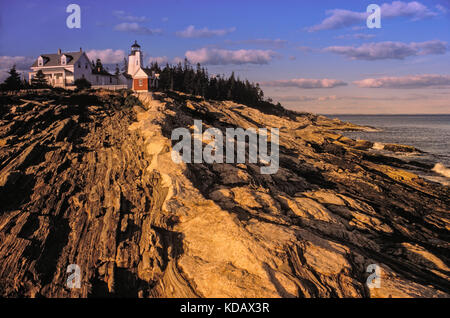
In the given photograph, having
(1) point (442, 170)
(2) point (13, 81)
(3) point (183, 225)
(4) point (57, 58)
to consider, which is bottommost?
(1) point (442, 170)

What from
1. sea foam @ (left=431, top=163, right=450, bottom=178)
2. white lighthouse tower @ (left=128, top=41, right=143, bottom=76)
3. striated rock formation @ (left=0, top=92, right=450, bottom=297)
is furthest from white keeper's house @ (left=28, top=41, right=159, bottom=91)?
sea foam @ (left=431, top=163, right=450, bottom=178)

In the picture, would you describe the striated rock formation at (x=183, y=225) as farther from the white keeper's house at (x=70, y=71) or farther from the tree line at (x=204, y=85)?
the tree line at (x=204, y=85)

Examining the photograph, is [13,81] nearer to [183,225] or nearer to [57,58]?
[57,58]

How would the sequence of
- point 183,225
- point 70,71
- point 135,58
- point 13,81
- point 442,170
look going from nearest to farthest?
point 183,225, point 442,170, point 13,81, point 70,71, point 135,58

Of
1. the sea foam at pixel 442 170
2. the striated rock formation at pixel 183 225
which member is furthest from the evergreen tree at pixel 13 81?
the sea foam at pixel 442 170

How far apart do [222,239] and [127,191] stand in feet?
20.8

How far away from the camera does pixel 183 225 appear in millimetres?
12094

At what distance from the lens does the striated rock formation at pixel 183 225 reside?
9.42m

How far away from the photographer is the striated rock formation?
30.9 feet

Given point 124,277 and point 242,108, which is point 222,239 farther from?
point 242,108

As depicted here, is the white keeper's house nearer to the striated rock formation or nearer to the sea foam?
the striated rock formation

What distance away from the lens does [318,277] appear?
9.49 m

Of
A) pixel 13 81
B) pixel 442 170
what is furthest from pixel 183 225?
pixel 13 81
